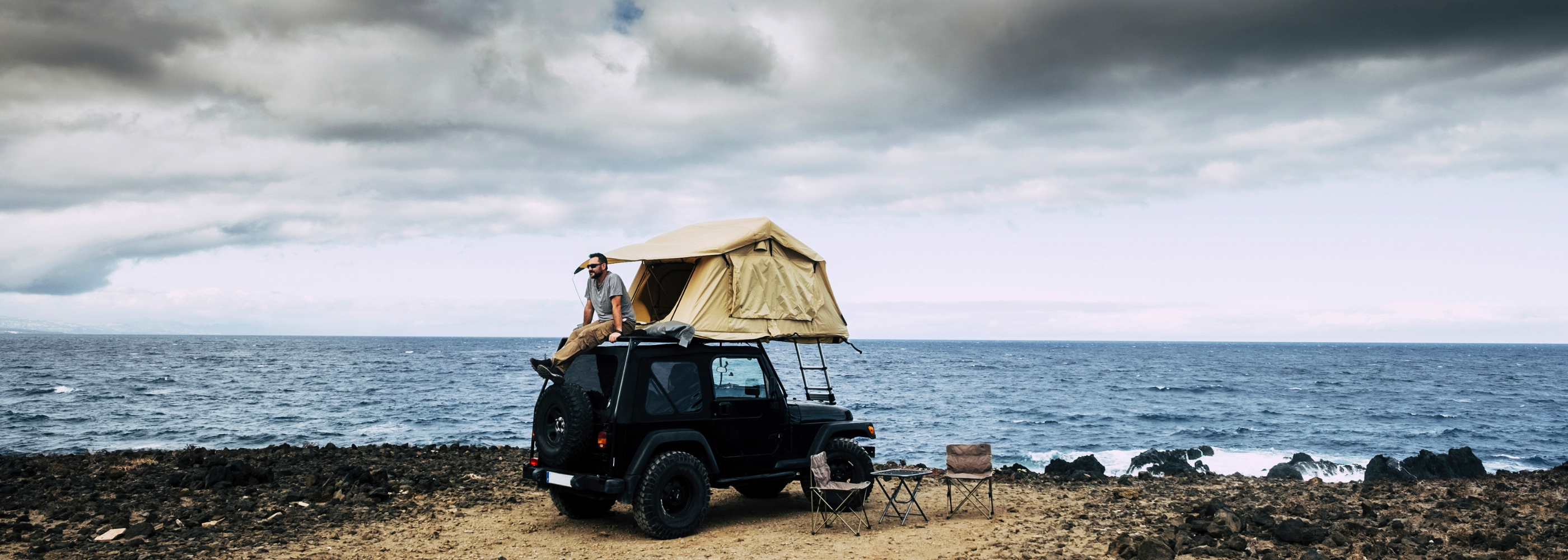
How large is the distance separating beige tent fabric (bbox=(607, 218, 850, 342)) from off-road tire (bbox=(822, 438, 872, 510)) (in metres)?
1.30

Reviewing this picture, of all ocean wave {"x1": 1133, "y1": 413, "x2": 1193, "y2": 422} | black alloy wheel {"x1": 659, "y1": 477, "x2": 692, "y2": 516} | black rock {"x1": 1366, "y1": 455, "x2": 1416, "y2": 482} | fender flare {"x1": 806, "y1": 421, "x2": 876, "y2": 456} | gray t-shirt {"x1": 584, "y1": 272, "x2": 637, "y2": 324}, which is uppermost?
gray t-shirt {"x1": 584, "y1": 272, "x2": 637, "y2": 324}

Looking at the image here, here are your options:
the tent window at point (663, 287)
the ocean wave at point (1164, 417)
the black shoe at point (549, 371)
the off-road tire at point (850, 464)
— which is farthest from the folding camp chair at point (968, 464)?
the ocean wave at point (1164, 417)

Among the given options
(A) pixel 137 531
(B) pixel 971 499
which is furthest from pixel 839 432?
(A) pixel 137 531

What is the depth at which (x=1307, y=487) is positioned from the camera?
1369cm

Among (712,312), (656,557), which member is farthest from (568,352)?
(656,557)

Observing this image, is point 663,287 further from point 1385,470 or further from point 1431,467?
point 1431,467

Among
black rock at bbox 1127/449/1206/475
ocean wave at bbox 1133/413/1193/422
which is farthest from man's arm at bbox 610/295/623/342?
ocean wave at bbox 1133/413/1193/422

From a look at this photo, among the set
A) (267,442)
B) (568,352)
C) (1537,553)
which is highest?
(568,352)

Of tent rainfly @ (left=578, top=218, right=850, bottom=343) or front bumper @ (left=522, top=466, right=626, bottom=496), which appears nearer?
front bumper @ (left=522, top=466, right=626, bottom=496)

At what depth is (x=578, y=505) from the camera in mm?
10852

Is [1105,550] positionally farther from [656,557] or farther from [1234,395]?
[1234,395]

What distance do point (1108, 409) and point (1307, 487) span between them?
109 ft

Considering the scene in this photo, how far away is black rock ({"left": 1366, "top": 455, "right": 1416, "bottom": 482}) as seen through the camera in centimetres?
1858

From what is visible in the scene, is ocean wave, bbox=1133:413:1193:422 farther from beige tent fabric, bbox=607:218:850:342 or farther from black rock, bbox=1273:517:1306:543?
beige tent fabric, bbox=607:218:850:342
